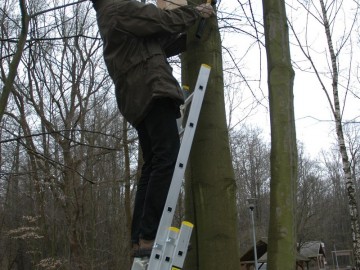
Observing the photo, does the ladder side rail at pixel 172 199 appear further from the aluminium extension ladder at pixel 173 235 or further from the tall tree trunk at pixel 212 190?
the tall tree trunk at pixel 212 190

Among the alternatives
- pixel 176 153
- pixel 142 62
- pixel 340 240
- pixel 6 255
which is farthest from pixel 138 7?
pixel 340 240

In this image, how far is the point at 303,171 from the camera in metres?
44.9

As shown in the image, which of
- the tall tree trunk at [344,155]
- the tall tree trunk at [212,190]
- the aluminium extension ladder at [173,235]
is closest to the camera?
the aluminium extension ladder at [173,235]

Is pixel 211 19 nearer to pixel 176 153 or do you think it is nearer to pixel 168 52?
pixel 168 52

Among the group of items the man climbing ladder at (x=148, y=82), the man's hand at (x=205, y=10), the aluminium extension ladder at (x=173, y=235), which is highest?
the man's hand at (x=205, y=10)

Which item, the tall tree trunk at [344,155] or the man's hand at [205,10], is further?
the tall tree trunk at [344,155]

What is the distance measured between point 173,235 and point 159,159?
51 centimetres

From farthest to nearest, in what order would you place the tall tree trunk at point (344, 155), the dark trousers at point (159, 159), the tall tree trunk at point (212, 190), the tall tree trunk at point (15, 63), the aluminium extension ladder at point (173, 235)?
the tall tree trunk at point (344, 155) → the tall tree trunk at point (15, 63) → the tall tree trunk at point (212, 190) → the dark trousers at point (159, 159) → the aluminium extension ladder at point (173, 235)

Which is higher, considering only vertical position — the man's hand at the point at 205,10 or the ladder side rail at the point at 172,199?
the man's hand at the point at 205,10

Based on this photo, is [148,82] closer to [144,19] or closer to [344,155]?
[144,19]

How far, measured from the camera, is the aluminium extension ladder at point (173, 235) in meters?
2.32

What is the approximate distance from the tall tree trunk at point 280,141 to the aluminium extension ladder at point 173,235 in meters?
0.91

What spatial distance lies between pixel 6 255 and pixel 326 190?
37.3 metres

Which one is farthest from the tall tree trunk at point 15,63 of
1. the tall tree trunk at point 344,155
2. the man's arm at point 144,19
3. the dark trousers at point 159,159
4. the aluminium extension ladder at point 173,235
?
the tall tree trunk at point 344,155
